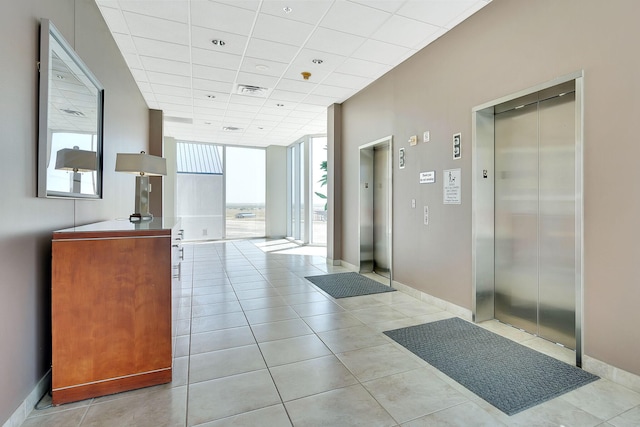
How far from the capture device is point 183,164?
34.1ft

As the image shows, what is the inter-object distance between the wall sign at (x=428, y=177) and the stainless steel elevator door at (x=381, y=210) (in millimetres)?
1159

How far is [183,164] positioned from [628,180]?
10.6 meters

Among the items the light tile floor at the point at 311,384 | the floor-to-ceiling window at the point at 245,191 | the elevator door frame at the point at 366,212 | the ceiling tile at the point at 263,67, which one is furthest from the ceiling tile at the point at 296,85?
the floor-to-ceiling window at the point at 245,191

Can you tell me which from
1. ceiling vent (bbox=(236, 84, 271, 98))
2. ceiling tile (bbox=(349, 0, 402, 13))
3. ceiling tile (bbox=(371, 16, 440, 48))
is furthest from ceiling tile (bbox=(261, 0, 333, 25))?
ceiling vent (bbox=(236, 84, 271, 98))

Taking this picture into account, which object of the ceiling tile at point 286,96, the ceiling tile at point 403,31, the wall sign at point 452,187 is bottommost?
the wall sign at point 452,187

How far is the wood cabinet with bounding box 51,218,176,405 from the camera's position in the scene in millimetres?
2080

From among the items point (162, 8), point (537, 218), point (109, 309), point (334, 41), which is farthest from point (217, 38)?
point (537, 218)

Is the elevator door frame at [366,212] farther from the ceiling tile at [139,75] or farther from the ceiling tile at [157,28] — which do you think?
the ceiling tile at [139,75]

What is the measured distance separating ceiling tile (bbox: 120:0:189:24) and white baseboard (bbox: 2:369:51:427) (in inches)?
138

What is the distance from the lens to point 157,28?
3.75 m

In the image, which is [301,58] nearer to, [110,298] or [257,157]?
[110,298]

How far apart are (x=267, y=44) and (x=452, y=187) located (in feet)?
9.83

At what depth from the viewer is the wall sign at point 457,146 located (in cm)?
369

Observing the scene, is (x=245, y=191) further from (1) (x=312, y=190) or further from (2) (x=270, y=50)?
(2) (x=270, y=50)
